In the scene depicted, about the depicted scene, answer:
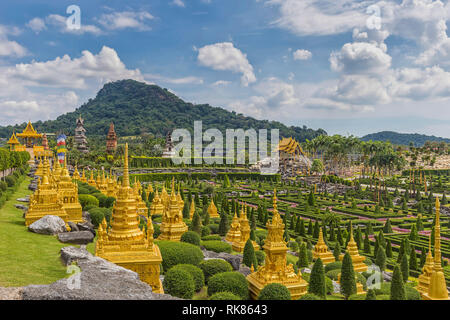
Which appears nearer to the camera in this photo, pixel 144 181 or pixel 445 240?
pixel 445 240

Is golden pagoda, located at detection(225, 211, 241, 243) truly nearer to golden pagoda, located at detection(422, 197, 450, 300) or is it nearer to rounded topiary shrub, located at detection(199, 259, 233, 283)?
rounded topiary shrub, located at detection(199, 259, 233, 283)

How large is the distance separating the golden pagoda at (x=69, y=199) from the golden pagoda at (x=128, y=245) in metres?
10.9

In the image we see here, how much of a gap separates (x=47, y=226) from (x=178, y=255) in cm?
726

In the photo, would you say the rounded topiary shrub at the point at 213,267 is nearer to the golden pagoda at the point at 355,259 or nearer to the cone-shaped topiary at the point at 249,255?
the cone-shaped topiary at the point at 249,255

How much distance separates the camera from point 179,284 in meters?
13.8

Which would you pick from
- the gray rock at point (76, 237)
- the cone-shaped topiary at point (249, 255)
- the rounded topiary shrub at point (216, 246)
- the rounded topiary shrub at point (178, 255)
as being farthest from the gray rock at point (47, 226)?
the cone-shaped topiary at point (249, 255)

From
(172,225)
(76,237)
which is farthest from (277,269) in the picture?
(172,225)

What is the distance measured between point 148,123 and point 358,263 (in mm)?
170329

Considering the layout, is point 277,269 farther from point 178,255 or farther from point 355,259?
point 355,259

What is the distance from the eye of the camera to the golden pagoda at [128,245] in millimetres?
12469

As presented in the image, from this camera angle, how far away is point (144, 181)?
69.1 metres

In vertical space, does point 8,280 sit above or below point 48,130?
below

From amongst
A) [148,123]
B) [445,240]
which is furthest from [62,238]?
[148,123]
